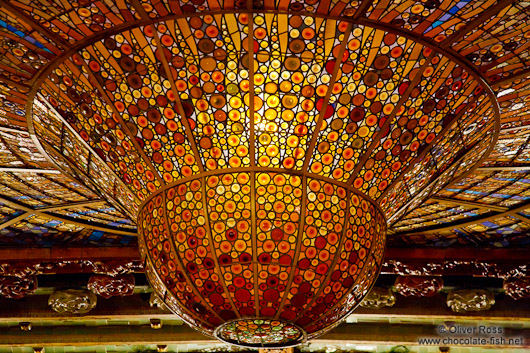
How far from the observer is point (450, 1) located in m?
5.18

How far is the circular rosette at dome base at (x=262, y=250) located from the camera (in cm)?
604

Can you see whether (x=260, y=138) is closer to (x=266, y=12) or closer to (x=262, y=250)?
(x=262, y=250)

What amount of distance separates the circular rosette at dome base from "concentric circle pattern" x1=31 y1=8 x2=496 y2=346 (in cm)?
1

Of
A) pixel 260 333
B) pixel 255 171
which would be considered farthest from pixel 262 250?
pixel 260 333

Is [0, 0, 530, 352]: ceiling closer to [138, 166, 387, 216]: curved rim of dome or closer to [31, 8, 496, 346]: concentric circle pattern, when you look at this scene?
[31, 8, 496, 346]: concentric circle pattern

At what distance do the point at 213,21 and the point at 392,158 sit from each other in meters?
2.22

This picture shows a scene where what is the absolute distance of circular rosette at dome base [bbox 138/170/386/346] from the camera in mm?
6043

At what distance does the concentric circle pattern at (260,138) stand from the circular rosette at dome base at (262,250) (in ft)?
0.04

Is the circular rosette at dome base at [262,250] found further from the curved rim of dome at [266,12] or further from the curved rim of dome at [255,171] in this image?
the curved rim of dome at [266,12]

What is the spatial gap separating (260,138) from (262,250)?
101 cm

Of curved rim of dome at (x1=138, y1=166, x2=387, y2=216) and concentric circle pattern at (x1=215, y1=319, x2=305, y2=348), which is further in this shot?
concentric circle pattern at (x1=215, y1=319, x2=305, y2=348)

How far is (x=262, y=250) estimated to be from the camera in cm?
→ 601

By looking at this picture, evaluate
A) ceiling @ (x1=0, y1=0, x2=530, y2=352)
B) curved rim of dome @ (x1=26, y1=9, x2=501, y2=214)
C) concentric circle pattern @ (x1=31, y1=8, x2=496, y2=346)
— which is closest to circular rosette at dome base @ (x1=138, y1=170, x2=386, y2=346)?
concentric circle pattern @ (x1=31, y1=8, x2=496, y2=346)

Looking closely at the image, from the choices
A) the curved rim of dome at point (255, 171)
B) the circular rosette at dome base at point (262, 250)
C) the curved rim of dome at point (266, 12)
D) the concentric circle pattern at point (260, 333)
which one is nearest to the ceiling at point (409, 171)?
the curved rim of dome at point (266, 12)
